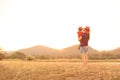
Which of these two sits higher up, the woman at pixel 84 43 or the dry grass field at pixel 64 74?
the woman at pixel 84 43

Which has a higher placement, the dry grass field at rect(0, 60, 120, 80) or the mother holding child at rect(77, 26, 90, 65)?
the mother holding child at rect(77, 26, 90, 65)

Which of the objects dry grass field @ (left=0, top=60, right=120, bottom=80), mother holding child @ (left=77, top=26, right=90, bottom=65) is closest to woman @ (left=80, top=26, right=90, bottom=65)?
mother holding child @ (left=77, top=26, right=90, bottom=65)

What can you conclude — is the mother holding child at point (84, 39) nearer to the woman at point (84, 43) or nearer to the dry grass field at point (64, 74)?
the woman at point (84, 43)

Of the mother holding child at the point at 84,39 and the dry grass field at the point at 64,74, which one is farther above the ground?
the mother holding child at the point at 84,39

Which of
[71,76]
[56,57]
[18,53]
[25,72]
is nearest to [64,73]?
[71,76]

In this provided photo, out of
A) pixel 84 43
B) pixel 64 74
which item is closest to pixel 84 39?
pixel 84 43

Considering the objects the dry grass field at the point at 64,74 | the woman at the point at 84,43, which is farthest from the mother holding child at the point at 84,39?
the dry grass field at the point at 64,74

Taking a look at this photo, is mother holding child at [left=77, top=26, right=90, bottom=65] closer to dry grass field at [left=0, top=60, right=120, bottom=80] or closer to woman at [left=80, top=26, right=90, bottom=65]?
woman at [left=80, top=26, right=90, bottom=65]

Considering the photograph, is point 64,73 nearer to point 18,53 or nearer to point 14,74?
point 14,74

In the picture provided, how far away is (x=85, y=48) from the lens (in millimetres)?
26734

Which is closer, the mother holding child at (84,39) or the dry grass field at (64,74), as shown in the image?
the dry grass field at (64,74)

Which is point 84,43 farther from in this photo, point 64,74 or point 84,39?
point 64,74

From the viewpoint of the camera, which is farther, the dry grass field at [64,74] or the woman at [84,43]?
the woman at [84,43]

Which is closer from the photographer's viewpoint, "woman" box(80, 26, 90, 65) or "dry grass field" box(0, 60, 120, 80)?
"dry grass field" box(0, 60, 120, 80)
